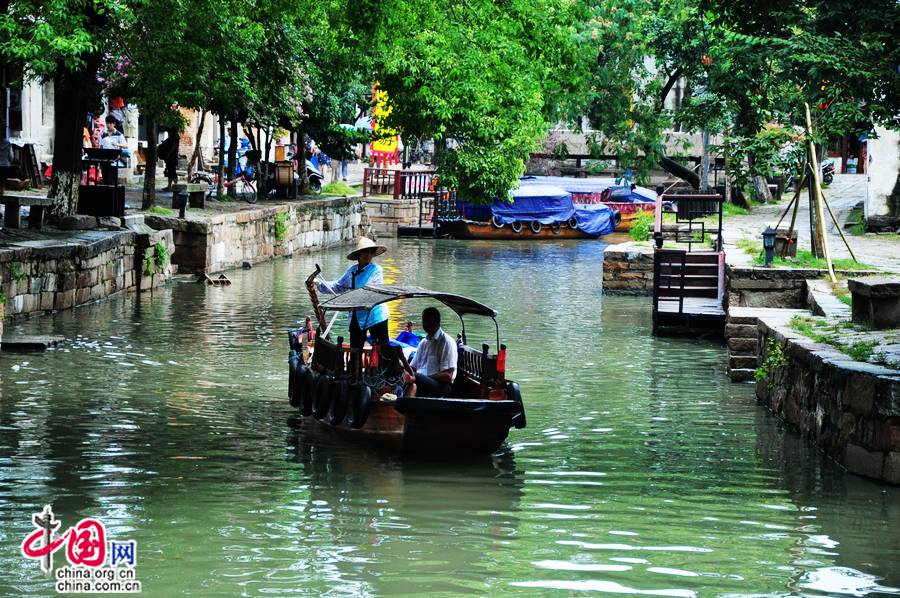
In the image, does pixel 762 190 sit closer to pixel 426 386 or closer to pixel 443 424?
pixel 426 386

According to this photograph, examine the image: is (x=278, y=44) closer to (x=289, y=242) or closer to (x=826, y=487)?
(x=289, y=242)

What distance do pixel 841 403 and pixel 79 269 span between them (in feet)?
42.1

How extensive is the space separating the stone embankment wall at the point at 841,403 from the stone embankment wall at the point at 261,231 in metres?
14.8

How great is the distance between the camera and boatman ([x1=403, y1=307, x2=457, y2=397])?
486 inches

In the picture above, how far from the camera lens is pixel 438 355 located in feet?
41.0

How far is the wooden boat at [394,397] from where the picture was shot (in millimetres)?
11703

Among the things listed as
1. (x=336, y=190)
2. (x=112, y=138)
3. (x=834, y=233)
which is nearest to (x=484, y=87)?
(x=834, y=233)

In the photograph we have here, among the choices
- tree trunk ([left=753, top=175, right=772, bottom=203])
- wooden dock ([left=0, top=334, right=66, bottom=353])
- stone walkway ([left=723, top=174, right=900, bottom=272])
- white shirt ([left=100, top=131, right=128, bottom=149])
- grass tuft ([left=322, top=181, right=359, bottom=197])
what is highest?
white shirt ([left=100, top=131, right=128, bottom=149])

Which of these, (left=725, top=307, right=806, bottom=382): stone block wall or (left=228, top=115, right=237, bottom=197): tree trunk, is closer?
(left=725, top=307, right=806, bottom=382): stone block wall

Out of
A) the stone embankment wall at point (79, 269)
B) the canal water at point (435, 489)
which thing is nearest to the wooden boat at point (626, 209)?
the stone embankment wall at point (79, 269)

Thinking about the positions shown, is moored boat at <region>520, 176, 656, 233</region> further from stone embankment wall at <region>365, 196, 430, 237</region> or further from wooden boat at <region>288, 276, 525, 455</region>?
wooden boat at <region>288, 276, 525, 455</region>

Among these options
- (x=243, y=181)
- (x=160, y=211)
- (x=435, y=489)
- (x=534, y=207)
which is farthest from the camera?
(x=534, y=207)

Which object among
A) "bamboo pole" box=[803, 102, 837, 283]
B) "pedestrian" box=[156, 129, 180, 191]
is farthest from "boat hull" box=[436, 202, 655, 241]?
"bamboo pole" box=[803, 102, 837, 283]

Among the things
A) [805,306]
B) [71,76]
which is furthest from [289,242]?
[805,306]
